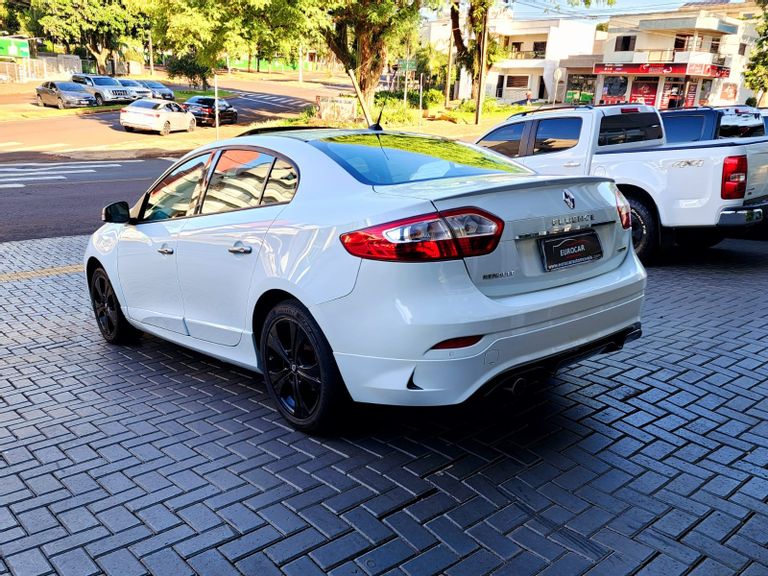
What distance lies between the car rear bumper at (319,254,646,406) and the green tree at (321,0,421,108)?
27.4 m

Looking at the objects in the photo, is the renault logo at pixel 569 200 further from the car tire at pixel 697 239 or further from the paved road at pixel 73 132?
the paved road at pixel 73 132

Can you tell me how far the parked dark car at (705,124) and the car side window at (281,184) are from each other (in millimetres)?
8395

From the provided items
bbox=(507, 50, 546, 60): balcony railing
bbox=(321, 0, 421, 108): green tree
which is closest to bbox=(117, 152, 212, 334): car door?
bbox=(321, 0, 421, 108): green tree

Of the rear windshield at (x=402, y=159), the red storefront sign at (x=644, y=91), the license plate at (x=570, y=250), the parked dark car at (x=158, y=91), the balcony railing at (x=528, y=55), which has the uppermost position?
the balcony railing at (x=528, y=55)

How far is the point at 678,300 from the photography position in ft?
22.1

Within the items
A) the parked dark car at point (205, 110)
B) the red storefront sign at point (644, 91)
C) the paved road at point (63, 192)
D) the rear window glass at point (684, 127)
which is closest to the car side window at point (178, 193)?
the paved road at point (63, 192)

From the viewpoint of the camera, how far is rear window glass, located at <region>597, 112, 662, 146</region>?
893cm

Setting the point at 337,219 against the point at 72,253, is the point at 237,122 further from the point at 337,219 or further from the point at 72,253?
the point at 337,219

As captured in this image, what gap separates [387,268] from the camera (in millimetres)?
3260

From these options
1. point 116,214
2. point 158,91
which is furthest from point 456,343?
point 158,91

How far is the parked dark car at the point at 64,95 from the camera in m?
39.6

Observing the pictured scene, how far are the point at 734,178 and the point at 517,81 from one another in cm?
6953

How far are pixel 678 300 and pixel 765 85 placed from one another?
42.5 meters

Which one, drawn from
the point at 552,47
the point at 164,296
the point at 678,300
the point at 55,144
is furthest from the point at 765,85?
the point at 164,296
